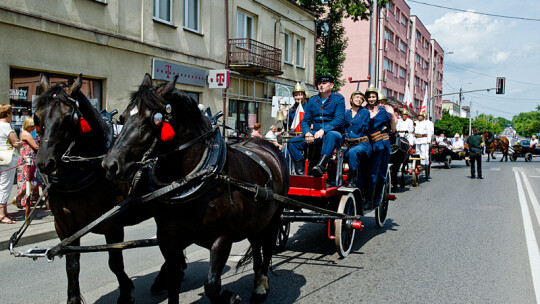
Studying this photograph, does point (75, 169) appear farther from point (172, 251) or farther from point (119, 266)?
point (172, 251)

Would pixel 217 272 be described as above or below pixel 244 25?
below

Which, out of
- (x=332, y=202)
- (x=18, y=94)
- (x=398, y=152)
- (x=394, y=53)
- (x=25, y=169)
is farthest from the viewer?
(x=394, y=53)

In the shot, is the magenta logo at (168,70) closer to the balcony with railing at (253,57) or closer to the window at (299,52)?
the balcony with railing at (253,57)

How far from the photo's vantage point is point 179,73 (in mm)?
15039

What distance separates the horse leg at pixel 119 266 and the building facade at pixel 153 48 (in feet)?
4.99

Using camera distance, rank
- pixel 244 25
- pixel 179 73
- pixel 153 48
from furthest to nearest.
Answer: pixel 244 25 < pixel 179 73 < pixel 153 48

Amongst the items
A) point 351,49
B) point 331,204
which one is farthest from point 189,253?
point 351,49

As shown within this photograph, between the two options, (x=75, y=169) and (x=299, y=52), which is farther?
(x=299, y=52)

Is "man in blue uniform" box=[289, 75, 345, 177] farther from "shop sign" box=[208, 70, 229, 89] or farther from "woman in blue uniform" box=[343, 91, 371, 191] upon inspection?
"shop sign" box=[208, 70, 229, 89]

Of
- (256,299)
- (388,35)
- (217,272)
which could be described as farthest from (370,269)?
(388,35)

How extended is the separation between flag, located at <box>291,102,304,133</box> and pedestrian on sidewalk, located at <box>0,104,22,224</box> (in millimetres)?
4890

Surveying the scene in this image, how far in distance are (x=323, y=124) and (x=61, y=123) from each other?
3643mm

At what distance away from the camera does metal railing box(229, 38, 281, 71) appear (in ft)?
59.5

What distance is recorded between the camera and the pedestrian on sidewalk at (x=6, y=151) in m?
7.52
